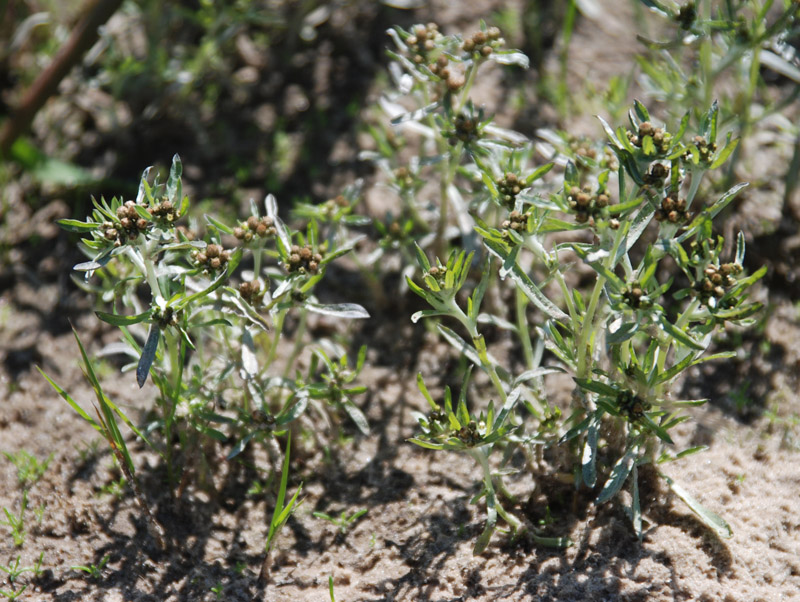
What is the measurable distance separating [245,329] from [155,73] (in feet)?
5.85

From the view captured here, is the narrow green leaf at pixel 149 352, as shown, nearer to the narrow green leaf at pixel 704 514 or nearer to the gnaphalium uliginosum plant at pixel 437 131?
the gnaphalium uliginosum plant at pixel 437 131

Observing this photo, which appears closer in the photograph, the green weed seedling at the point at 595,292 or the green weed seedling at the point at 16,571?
the green weed seedling at the point at 595,292

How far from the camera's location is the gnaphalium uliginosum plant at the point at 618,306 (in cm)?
200

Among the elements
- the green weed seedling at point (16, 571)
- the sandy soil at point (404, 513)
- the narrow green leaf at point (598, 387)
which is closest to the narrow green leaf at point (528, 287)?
the narrow green leaf at point (598, 387)

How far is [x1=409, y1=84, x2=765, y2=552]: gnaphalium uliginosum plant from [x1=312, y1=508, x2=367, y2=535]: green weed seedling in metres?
0.44

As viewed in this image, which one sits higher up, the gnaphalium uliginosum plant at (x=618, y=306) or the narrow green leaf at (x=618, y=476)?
the gnaphalium uliginosum plant at (x=618, y=306)

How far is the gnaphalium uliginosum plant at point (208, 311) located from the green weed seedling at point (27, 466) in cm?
38

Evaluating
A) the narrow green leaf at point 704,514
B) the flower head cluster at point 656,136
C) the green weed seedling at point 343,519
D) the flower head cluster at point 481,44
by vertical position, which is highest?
the flower head cluster at point 656,136

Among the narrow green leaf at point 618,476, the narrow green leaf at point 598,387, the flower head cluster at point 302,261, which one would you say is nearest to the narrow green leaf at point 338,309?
the flower head cluster at point 302,261

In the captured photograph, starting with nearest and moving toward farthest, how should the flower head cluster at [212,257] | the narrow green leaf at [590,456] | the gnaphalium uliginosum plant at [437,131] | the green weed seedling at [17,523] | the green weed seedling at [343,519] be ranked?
the narrow green leaf at [590,456], the flower head cluster at [212,257], the green weed seedling at [17,523], the green weed seedling at [343,519], the gnaphalium uliginosum plant at [437,131]

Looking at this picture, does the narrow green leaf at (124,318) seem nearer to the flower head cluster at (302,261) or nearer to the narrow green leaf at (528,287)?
the flower head cluster at (302,261)

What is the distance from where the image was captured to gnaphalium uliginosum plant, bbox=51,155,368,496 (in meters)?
2.16

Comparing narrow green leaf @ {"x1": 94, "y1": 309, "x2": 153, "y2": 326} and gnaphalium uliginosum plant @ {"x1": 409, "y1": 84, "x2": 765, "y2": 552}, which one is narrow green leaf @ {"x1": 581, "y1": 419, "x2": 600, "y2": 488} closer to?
gnaphalium uliginosum plant @ {"x1": 409, "y1": 84, "x2": 765, "y2": 552}

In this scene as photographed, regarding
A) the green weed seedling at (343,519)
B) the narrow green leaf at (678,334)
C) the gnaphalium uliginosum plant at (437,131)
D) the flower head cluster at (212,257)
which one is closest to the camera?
the narrow green leaf at (678,334)
